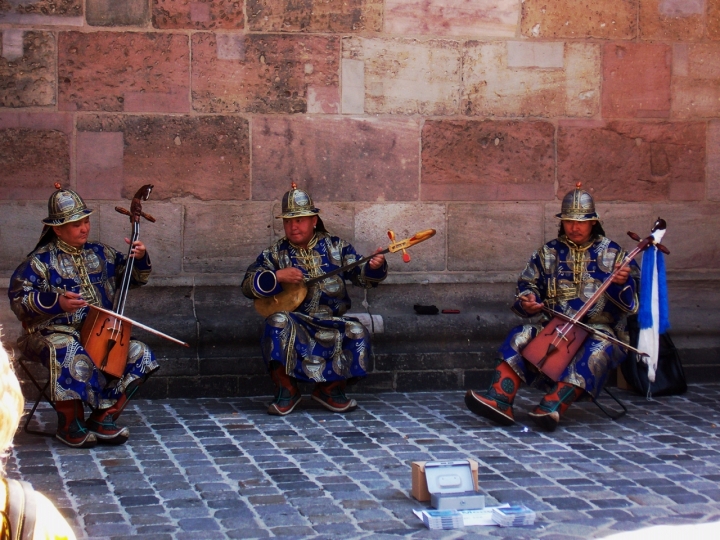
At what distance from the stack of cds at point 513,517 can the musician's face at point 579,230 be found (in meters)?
2.34

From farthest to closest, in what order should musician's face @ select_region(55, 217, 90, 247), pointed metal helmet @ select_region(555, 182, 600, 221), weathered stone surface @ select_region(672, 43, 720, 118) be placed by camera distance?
weathered stone surface @ select_region(672, 43, 720, 118) < pointed metal helmet @ select_region(555, 182, 600, 221) < musician's face @ select_region(55, 217, 90, 247)

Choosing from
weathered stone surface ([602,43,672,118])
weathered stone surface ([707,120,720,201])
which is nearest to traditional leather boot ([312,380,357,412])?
weathered stone surface ([602,43,672,118])

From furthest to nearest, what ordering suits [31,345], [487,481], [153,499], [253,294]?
[253,294] < [31,345] < [487,481] < [153,499]

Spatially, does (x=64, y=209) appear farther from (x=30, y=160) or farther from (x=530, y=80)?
(x=530, y=80)

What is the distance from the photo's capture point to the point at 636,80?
7.17m

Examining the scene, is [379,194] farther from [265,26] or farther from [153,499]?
[153,499]

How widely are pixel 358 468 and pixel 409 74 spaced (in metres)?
3.12

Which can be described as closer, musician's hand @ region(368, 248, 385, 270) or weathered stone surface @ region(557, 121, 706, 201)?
musician's hand @ region(368, 248, 385, 270)

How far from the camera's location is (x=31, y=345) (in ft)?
17.7

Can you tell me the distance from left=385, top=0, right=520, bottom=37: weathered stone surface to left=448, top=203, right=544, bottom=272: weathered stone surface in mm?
1187

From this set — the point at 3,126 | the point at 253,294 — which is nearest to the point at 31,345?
the point at 253,294

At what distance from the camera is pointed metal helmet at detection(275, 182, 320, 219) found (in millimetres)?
6117

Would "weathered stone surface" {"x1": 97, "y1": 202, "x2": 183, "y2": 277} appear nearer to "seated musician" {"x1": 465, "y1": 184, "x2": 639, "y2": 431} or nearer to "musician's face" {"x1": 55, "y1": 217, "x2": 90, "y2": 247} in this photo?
"musician's face" {"x1": 55, "y1": 217, "x2": 90, "y2": 247}

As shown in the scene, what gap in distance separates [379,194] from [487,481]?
281cm
